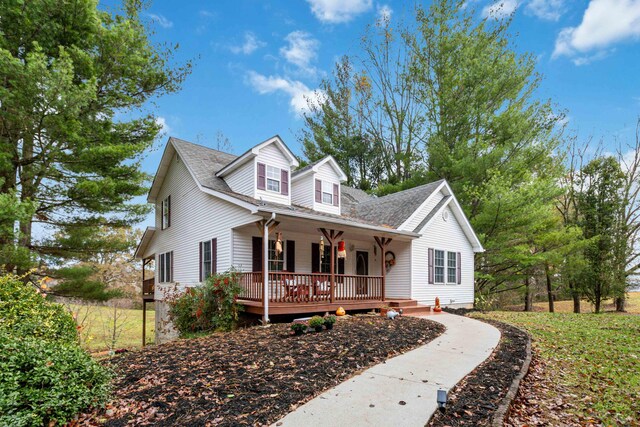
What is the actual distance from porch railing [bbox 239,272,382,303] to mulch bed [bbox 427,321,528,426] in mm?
5414

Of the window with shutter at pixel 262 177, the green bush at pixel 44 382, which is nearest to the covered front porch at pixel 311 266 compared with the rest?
the window with shutter at pixel 262 177

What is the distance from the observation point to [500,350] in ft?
24.5

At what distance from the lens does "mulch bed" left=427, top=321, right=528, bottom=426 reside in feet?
13.4

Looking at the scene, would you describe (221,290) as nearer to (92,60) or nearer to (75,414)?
(75,414)

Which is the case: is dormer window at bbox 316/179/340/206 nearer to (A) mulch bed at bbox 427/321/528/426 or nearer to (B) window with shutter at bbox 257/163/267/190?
(B) window with shutter at bbox 257/163/267/190

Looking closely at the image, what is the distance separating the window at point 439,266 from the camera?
650 inches

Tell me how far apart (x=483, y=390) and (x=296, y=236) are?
9.22 meters

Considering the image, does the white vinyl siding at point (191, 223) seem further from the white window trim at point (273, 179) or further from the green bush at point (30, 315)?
the green bush at point (30, 315)

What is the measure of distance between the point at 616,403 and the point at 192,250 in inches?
514

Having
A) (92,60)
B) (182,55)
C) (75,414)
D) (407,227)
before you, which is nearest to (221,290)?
(75,414)

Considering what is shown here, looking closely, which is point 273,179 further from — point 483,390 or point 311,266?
point 483,390

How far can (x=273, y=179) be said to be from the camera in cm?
1348

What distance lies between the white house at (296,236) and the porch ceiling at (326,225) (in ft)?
0.13

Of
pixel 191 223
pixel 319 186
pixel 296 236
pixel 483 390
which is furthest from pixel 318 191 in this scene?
pixel 483 390
